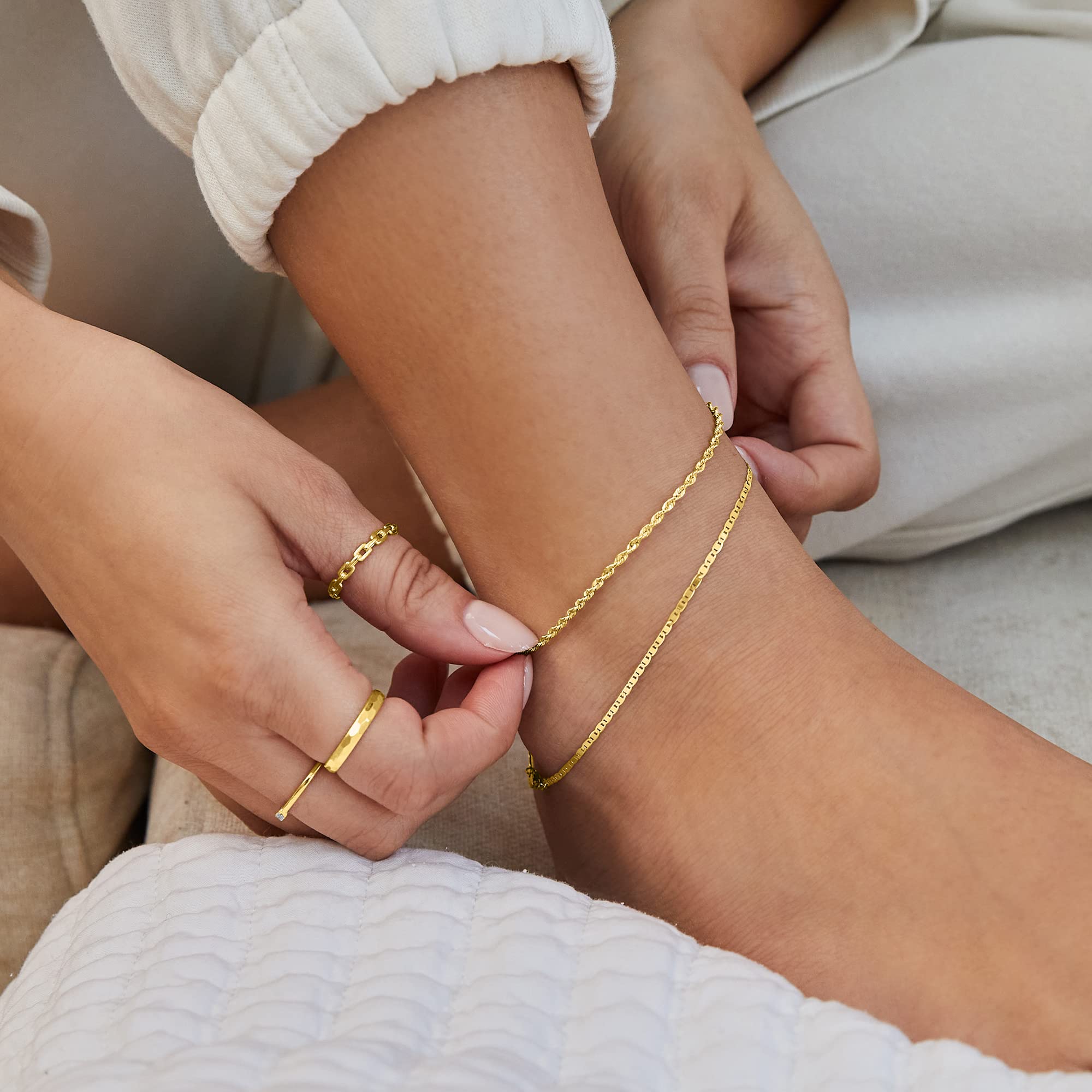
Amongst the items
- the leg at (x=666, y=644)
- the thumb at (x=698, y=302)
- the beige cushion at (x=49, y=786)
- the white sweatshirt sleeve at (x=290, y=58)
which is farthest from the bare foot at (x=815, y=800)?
the beige cushion at (x=49, y=786)

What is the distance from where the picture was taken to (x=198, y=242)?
3.29 feet

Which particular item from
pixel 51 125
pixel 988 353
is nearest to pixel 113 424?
pixel 51 125

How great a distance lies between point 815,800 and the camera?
0.59m

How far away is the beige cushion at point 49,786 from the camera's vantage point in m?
0.84

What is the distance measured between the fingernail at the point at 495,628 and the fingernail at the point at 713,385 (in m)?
0.24

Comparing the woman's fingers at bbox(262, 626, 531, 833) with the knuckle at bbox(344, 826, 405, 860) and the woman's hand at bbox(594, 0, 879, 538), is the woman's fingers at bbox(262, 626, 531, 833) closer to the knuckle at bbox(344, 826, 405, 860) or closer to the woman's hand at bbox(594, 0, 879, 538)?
the knuckle at bbox(344, 826, 405, 860)

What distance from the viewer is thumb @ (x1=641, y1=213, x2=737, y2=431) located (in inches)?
29.7

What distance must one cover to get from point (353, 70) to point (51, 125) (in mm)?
494

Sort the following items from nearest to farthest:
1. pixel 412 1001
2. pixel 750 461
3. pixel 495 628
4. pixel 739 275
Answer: pixel 412 1001, pixel 495 628, pixel 750 461, pixel 739 275

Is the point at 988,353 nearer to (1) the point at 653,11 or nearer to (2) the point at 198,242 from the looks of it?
(1) the point at 653,11

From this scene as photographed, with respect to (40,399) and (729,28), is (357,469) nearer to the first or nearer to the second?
(40,399)

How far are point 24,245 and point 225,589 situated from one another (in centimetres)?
39

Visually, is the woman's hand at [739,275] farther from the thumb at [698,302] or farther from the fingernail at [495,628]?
the fingernail at [495,628]

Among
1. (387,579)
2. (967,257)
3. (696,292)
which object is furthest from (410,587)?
(967,257)
